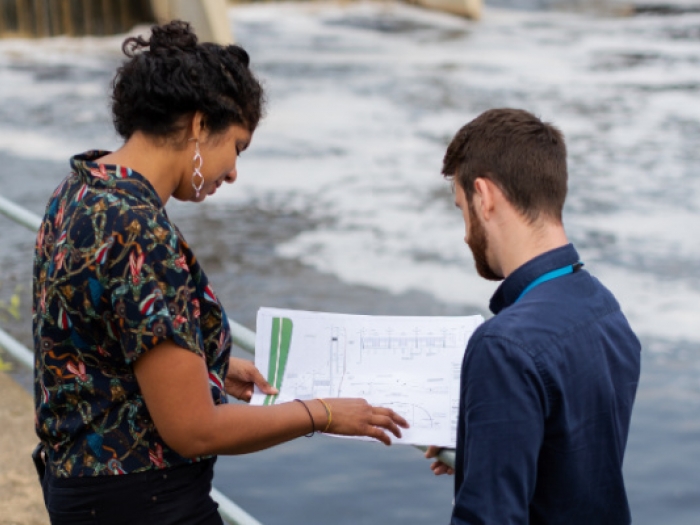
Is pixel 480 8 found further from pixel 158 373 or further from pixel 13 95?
pixel 158 373

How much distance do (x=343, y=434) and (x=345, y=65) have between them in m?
14.7

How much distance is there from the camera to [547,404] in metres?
1.67

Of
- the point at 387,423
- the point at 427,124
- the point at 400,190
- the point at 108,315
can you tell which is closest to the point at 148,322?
the point at 108,315

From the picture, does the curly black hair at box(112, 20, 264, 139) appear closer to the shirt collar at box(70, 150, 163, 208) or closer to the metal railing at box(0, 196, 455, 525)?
the shirt collar at box(70, 150, 163, 208)

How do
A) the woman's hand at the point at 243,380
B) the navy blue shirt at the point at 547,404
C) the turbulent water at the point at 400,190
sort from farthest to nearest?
the turbulent water at the point at 400,190 → the woman's hand at the point at 243,380 → the navy blue shirt at the point at 547,404

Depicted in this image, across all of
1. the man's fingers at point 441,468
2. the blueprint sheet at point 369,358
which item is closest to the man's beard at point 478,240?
the blueprint sheet at point 369,358

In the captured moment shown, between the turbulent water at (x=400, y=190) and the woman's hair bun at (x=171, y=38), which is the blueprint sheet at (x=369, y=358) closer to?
the woman's hair bun at (x=171, y=38)

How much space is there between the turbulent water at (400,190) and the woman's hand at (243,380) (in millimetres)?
1745

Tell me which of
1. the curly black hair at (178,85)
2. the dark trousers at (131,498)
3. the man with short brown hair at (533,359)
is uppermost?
the curly black hair at (178,85)

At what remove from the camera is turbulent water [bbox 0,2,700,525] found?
5715mm

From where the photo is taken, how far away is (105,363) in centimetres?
193

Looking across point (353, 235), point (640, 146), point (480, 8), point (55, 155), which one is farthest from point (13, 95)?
point (480, 8)

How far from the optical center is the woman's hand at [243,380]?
224cm

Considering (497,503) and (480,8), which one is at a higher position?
(497,503)
